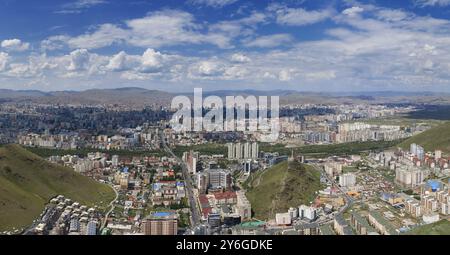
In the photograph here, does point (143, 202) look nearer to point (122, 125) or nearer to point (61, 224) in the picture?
point (61, 224)

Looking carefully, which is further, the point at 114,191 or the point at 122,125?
the point at 122,125

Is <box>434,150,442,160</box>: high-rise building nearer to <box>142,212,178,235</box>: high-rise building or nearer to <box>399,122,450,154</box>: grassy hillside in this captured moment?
<box>399,122,450,154</box>: grassy hillside

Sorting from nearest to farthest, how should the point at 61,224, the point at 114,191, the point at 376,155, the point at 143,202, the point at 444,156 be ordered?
the point at 61,224, the point at 143,202, the point at 114,191, the point at 444,156, the point at 376,155

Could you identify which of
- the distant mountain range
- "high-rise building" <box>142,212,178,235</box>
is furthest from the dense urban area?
the distant mountain range

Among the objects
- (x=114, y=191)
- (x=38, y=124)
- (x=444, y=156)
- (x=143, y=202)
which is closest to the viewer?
(x=143, y=202)
